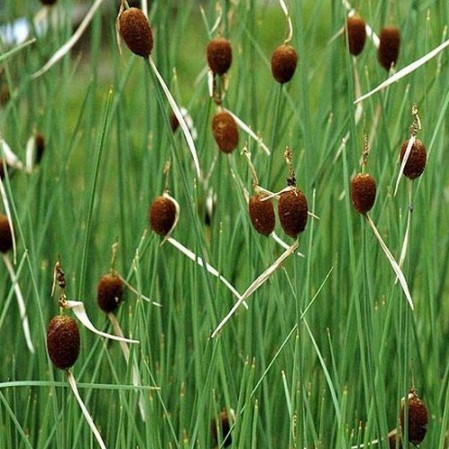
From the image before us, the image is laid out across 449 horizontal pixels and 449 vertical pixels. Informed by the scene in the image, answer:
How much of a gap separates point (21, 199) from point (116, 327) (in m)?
0.74

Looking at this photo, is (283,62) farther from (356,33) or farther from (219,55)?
(356,33)

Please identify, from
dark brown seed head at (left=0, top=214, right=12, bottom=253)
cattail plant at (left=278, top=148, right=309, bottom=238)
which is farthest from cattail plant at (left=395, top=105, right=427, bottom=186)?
dark brown seed head at (left=0, top=214, right=12, bottom=253)

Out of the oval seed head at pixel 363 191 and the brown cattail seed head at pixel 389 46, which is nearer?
the oval seed head at pixel 363 191

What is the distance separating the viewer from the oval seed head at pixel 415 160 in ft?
3.80

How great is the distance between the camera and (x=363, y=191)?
1151 millimetres

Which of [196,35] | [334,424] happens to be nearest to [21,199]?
[334,424]

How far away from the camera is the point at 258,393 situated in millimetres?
1514

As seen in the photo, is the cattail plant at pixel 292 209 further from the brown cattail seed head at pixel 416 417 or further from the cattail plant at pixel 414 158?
the brown cattail seed head at pixel 416 417

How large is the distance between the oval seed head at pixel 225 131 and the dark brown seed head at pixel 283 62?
8cm

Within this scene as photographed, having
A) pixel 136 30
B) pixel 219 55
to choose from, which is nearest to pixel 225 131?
pixel 219 55

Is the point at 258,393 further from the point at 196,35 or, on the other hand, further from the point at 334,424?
the point at 196,35

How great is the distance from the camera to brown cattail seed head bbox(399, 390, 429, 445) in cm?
131

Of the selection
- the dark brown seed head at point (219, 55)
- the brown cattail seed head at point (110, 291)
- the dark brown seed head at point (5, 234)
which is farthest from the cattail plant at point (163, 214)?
the dark brown seed head at point (5, 234)

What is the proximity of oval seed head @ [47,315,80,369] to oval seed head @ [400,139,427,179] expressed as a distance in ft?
1.16
